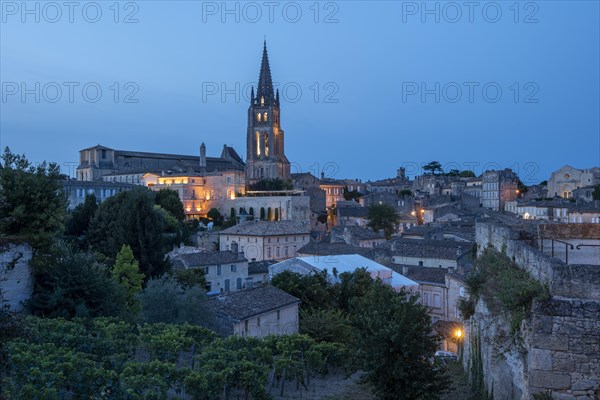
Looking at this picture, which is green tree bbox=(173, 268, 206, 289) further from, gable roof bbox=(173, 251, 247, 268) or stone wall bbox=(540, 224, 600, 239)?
stone wall bbox=(540, 224, 600, 239)

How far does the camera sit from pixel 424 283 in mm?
35594

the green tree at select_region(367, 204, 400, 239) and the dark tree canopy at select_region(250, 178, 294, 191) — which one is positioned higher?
the dark tree canopy at select_region(250, 178, 294, 191)

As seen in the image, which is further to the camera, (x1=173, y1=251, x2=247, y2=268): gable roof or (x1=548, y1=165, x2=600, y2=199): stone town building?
(x1=548, y1=165, x2=600, y2=199): stone town building

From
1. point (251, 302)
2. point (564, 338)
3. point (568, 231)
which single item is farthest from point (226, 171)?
point (564, 338)

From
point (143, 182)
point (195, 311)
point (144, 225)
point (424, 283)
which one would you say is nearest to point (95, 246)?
point (144, 225)

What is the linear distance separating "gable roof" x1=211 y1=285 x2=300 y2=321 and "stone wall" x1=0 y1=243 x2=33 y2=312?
8.68 m

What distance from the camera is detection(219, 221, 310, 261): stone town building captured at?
172 ft

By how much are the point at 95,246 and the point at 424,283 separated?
76.2ft

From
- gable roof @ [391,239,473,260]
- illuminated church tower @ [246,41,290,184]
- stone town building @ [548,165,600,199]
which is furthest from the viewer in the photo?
illuminated church tower @ [246,41,290,184]

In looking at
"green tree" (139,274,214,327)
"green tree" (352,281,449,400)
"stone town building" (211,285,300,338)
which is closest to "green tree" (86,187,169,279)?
"stone town building" (211,285,300,338)

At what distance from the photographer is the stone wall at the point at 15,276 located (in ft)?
49.7

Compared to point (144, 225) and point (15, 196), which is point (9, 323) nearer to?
point (15, 196)

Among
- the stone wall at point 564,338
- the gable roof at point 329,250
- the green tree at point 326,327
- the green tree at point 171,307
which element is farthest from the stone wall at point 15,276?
the gable roof at point 329,250

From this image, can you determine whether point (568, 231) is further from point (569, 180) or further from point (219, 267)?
point (569, 180)
